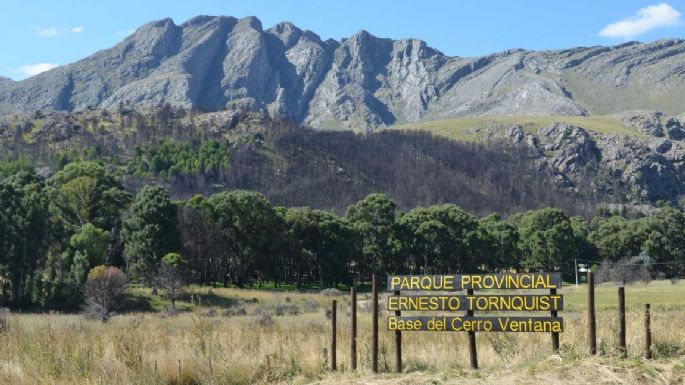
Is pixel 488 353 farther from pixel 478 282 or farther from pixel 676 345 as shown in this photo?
pixel 676 345

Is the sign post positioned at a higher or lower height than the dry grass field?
higher

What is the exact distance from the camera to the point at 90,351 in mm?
12148

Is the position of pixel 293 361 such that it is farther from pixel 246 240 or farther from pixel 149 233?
pixel 246 240

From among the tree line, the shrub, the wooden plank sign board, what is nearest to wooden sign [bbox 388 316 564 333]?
the wooden plank sign board

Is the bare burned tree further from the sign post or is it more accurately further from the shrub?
the sign post

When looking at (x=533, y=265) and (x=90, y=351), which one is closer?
(x=90, y=351)

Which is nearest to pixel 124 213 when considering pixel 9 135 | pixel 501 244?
pixel 501 244

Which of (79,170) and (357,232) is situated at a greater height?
(79,170)

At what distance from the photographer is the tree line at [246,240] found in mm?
54188

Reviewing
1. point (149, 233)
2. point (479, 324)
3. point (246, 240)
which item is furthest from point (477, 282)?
point (246, 240)

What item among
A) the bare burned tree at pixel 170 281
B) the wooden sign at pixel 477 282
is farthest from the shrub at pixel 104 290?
the wooden sign at pixel 477 282

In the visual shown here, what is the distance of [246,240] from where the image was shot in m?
73.0

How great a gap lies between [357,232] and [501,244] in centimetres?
2677

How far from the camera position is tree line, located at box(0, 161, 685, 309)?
178ft
